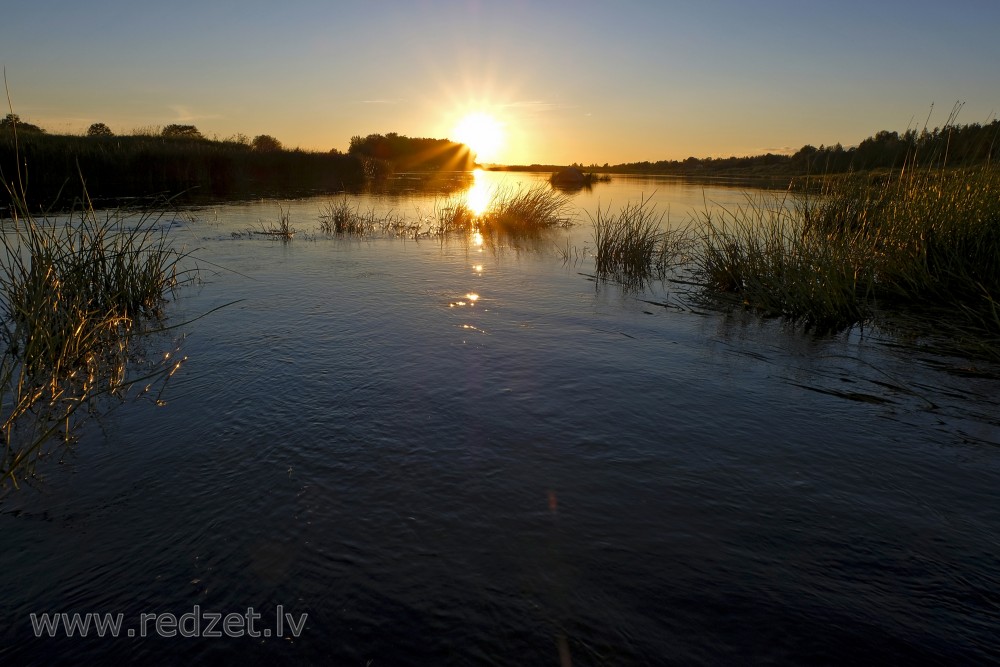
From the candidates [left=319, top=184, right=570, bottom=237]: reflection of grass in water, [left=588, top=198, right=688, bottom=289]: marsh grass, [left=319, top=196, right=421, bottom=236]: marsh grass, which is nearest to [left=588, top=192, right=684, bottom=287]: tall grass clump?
[left=588, top=198, right=688, bottom=289]: marsh grass

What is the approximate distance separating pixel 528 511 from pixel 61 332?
4669mm

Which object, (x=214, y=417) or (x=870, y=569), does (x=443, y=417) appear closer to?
(x=214, y=417)

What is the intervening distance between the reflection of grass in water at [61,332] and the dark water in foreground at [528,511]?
1.47 ft

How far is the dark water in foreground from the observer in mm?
2588

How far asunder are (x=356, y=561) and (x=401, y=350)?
385 centimetres

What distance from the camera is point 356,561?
9.86ft

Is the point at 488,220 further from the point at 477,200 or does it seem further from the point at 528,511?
the point at 528,511

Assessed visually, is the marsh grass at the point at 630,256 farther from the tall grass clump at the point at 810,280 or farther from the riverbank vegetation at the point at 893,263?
the tall grass clump at the point at 810,280

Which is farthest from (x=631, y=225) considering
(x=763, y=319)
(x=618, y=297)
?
(x=763, y=319)

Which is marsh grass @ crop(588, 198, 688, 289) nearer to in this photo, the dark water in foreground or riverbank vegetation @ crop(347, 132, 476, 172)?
the dark water in foreground

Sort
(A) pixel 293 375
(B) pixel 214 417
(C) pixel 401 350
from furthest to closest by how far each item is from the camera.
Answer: (C) pixel 401 350
(A) pixel 293 375
(B) pixel 214 417

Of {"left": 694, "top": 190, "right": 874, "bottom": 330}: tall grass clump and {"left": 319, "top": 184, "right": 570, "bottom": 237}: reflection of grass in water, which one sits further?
{"left": 319, "top": 184, "right": 570, "bottom": 237}: reflection of grass in water

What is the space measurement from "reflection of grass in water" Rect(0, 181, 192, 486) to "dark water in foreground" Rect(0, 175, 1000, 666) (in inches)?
17.6

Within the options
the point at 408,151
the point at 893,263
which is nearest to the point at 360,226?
the point at 893,263
